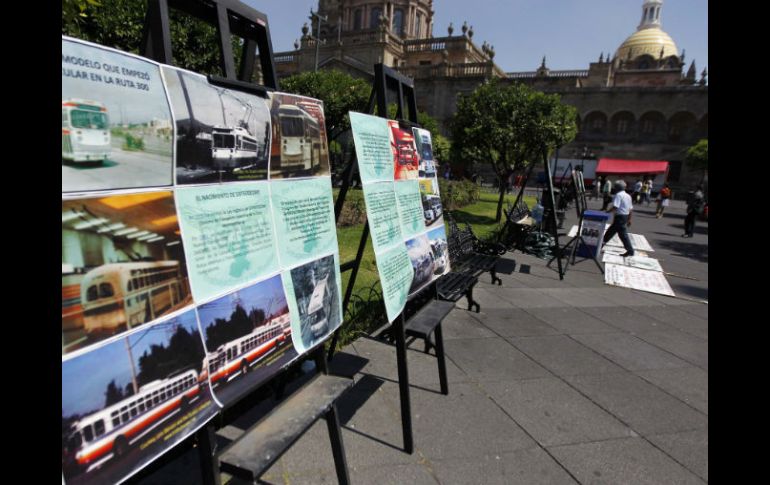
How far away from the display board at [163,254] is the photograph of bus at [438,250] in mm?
1595

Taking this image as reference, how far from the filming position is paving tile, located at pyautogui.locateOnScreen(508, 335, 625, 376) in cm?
432

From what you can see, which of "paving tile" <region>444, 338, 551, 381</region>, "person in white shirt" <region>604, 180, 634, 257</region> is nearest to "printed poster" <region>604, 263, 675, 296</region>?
"person in white shirt" <region>604, 180, 634, 257</region>

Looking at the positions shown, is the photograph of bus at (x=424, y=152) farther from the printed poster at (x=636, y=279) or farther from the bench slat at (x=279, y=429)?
the printed poster at (x=636, y=279)

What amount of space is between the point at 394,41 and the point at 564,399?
53.5 m

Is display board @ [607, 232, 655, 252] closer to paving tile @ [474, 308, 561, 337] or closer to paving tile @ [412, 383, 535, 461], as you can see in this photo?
paving tile @ [474, 308, 561, 337]

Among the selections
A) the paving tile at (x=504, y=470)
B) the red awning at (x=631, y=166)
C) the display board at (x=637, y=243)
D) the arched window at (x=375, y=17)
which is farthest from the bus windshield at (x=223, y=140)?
the arched window at (x=375, y=17)

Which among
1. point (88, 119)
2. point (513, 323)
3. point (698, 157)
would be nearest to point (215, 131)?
point (88, 119)

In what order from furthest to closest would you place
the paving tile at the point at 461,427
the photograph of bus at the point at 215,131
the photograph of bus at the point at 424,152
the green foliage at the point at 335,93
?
the green foliage at the point at 335,93, the photograph of bus at the point at 424,152, the paving tile at the point at 461,427, the photograph of bus at the point at 215,131

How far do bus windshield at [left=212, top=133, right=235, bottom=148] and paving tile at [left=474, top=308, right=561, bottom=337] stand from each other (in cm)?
422

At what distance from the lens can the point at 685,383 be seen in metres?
4.23

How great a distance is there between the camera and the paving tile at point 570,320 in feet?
18.1

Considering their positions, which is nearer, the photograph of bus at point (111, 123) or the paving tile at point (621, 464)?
the photograph of bus at point (111, 123)

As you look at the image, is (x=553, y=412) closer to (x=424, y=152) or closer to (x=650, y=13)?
(x=424, y=152)
